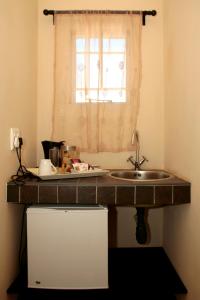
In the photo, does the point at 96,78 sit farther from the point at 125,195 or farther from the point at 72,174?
the point at 125,195

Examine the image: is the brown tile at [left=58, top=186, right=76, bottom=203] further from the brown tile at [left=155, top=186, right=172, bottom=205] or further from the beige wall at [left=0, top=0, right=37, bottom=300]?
the brown tile at [left=155, top=186, right=172, bottom=205]

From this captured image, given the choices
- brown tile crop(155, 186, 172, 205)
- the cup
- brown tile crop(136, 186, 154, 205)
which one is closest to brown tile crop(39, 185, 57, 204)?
the cup

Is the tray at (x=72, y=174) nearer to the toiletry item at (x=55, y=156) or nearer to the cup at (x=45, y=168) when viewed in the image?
the cup at (x=45, y=168)

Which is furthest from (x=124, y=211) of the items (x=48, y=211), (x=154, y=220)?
(x=48, y=211)

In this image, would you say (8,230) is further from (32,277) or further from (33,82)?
(33,82)

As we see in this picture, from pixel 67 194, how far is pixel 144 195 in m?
0.46

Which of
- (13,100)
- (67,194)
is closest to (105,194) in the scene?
(67,194)

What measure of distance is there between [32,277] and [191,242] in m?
0.95

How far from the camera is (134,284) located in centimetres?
152

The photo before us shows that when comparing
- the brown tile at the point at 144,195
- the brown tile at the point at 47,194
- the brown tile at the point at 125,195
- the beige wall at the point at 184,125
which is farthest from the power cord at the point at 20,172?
the beige wall at the point at 184,125

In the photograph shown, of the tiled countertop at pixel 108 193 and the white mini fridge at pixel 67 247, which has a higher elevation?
the tiled countertop at pixel 108 193

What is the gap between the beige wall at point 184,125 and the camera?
1277mm

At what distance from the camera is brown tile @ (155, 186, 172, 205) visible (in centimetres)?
135

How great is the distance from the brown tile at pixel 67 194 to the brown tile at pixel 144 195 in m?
0.38
